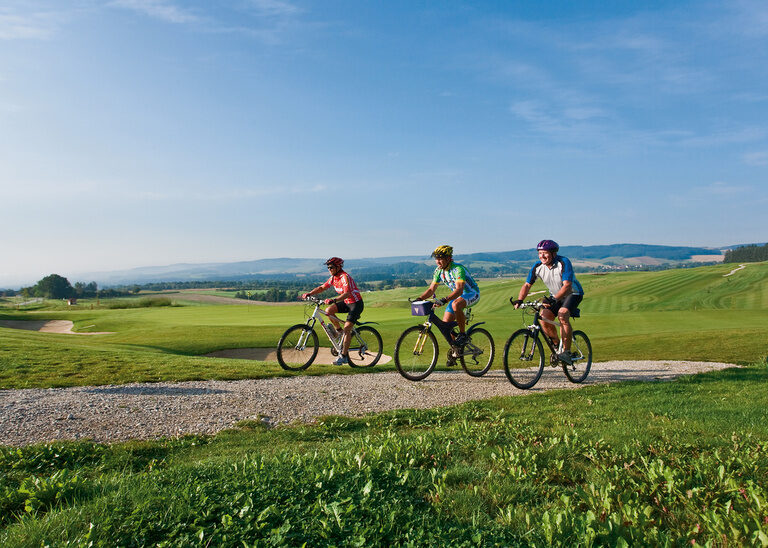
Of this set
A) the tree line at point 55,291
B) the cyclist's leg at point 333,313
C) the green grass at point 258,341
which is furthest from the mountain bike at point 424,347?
the tree line at point 55,291

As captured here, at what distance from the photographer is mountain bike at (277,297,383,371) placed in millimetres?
12344

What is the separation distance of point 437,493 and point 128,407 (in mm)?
6624

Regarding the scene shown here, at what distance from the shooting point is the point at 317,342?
12.8m

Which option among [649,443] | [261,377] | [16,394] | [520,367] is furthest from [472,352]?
[16,394]

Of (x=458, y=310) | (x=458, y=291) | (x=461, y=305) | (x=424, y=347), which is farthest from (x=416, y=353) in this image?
(x=458, y=291)

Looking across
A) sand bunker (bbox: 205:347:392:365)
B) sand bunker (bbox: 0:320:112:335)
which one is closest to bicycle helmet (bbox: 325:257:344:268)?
sand bunker (bbox: 205:347:392:365)

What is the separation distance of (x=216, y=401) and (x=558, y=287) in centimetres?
780

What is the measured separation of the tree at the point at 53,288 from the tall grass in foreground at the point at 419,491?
133237 millimetres

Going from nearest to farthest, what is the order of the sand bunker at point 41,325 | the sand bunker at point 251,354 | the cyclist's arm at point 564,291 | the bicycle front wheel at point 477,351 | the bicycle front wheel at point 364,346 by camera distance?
1. the cyclist's arm at point 564,291
2. the bicycle front wheel at point 477,351
3. the bicycle front wheel at point 364,346
4. the sand bunker at point 251,354
5. the sand bunker at point 41,325

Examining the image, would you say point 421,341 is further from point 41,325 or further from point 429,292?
→ point 41,325

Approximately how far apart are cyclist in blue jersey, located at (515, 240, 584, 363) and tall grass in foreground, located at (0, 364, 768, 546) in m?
4.51

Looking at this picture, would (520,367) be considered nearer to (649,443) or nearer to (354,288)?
(354,288)

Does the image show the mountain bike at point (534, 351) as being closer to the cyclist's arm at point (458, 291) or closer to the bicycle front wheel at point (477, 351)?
the bicycle front wheel at point (477, 351)

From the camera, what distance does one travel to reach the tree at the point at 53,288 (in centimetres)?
11284
